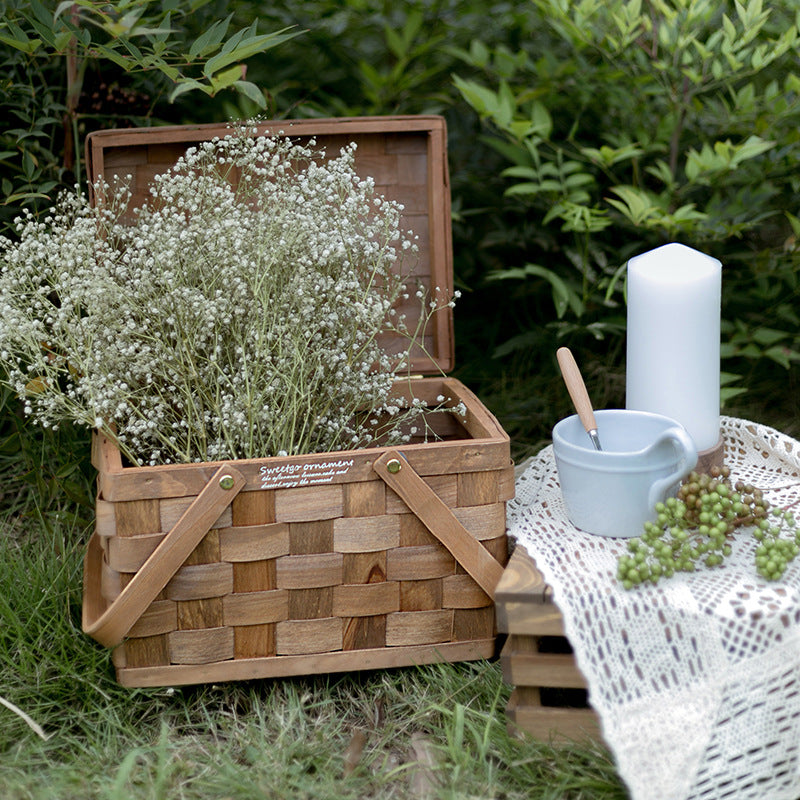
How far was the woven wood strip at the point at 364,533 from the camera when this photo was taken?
1.18 m

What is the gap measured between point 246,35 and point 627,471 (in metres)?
0.79

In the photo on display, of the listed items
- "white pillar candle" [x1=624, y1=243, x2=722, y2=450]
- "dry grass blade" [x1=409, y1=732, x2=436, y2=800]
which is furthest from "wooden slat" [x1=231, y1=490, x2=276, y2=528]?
"white pillar candle" [x1=624, y1=243, x2=722, y2=450]

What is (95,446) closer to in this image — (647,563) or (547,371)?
(647,563)

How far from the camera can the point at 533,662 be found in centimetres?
113

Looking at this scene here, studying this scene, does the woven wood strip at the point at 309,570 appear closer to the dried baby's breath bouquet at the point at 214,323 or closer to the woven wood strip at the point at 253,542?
the woven wood strip at the point at 253,542

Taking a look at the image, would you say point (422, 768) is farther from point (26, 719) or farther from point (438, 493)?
point (26, 719)

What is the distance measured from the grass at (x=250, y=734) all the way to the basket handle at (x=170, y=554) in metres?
0.13

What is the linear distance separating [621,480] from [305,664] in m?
0.46

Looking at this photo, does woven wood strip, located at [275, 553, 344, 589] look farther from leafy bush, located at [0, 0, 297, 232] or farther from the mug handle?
leafy bush, located at [0, 0, 297, 232]

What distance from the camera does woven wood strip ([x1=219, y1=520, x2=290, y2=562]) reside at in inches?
45.7

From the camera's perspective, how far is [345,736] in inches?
47.0

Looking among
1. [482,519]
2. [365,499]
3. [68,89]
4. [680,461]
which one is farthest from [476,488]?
[68,89]

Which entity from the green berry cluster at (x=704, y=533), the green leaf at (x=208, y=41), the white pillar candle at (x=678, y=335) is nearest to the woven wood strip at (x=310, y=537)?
the green berry cluster at (x=704, y=533)

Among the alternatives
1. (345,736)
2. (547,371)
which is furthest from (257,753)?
(547,371)
